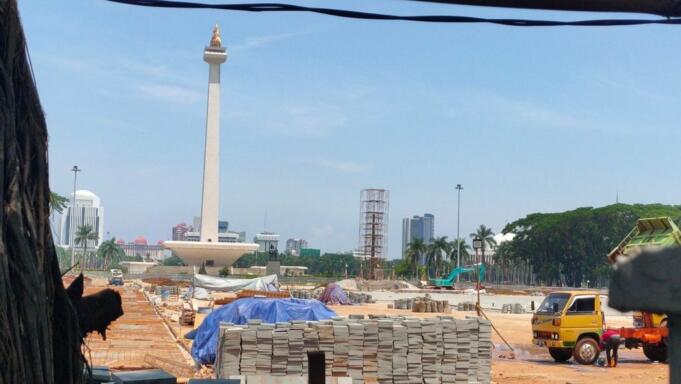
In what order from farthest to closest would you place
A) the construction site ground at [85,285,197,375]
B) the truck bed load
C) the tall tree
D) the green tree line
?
the green tree line → the construction site ground at [85,285,197,375] → the truck bed load → the tall tree

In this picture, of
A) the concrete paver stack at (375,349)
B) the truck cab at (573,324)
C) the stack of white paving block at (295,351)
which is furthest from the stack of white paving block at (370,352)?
the truck cab at (573,324)

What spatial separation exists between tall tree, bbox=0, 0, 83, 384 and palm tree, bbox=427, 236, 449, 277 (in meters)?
146

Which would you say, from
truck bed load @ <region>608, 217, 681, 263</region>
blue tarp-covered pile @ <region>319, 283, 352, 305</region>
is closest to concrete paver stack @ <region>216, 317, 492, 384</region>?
truck bed load @ <region>608, 217, 681, 263</region>

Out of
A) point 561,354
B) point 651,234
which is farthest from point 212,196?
point 651,234

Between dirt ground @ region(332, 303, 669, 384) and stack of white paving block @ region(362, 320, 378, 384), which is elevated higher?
stack of white paving block @ region(362, 320, 378, 384)

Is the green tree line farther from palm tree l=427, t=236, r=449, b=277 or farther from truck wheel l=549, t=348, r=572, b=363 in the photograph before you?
truck wheel l=549, t=348, r=572, b=363

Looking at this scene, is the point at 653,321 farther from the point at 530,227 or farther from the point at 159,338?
the point at 530,227

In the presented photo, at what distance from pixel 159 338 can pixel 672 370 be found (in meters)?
27.1

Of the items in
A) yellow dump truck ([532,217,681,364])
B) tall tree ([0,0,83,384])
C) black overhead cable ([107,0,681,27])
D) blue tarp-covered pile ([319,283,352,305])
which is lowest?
blue tarp-covered pile ([319,283,352,305])

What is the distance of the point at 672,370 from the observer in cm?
261

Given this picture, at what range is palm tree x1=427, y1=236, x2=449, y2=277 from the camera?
14850cm

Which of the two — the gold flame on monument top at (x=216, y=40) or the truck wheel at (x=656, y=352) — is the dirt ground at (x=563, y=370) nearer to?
the truck wheel at (x=656, y=352)

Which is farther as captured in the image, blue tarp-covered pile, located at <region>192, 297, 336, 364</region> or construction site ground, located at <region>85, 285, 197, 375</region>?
blue tarp-covered pile, located at <region>192, 297, 336, 364</region>

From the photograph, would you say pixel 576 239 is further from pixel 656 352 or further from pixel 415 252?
pixel 656 352
